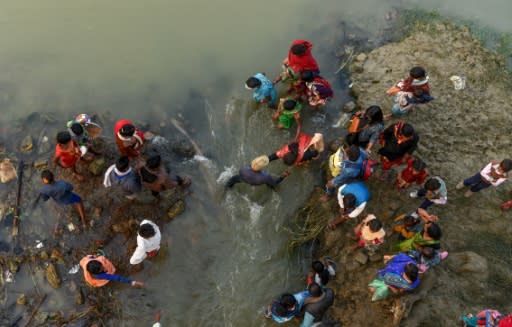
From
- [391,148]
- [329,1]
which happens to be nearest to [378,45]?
[329,1]

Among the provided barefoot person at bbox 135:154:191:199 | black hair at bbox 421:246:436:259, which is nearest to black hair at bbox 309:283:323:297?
black hair at bbox 421:246:436:259

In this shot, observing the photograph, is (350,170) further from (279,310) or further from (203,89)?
(203,89)

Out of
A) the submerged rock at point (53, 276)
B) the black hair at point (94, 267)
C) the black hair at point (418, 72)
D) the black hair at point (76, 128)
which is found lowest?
the submerged rock at point (53, 276)

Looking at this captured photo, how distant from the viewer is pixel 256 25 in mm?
9125

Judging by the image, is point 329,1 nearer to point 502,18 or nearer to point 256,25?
point 256,25

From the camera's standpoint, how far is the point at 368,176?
6.12 metres

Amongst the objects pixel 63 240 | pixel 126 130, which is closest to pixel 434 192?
pixel 126 130

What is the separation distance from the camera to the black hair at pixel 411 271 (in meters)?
4.57

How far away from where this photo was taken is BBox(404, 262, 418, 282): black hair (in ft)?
15.0

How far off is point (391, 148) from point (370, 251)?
5.69 feet

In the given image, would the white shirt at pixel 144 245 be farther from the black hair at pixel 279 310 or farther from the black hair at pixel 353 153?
the black hair at pixel 353 153

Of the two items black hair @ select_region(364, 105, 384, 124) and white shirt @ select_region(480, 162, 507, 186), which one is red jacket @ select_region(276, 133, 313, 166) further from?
white shirt @ select_region(480, 162, 507, 186)

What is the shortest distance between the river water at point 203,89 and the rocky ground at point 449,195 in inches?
31.5

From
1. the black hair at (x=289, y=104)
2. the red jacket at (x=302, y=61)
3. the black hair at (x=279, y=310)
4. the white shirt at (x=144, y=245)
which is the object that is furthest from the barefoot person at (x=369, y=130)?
the white shirt at (x=144, y=245)
